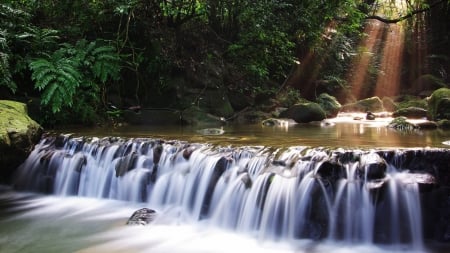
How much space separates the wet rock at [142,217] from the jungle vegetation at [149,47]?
4.05m

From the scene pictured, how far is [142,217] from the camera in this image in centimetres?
598

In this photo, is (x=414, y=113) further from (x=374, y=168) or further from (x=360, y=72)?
(x=360, y=72)

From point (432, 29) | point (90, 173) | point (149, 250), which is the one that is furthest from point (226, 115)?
point (432, 29)

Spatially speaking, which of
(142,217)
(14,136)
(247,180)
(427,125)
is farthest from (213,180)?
(427,125)

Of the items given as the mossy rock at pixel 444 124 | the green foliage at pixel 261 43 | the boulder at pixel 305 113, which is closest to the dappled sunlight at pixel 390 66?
the green foliage at pixel 261 43

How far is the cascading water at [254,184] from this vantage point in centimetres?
527

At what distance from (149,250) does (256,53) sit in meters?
9.80

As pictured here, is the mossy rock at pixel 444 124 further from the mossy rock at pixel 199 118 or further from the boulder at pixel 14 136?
the boulder at pixel 14 136

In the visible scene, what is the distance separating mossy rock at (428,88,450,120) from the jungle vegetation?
2376mm

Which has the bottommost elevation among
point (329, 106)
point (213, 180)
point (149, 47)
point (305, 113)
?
point (213, 180)

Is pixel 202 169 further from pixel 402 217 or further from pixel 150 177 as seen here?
pixel 402 217

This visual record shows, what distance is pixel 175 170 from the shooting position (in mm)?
6930

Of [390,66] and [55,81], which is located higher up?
[390,66]

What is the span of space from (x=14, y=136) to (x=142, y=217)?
2957 millimetres
